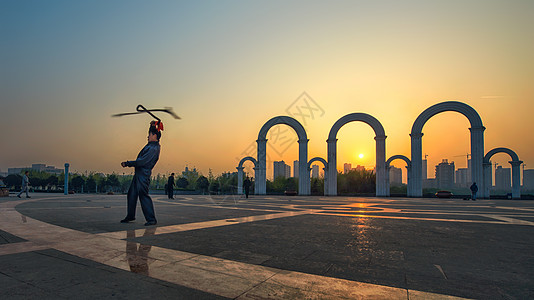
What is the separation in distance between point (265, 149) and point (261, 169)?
2725mm

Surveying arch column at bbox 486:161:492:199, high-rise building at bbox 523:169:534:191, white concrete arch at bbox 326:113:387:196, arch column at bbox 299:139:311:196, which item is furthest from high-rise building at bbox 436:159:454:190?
arch column at bbox 299:139:311:196

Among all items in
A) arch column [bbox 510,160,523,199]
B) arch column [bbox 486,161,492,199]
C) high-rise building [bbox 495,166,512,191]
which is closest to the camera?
A: arch column [bbox 486,161,492,199]

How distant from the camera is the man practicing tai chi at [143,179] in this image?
8250 mm

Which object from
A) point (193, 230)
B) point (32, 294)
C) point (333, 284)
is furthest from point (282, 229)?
point (32, 294)

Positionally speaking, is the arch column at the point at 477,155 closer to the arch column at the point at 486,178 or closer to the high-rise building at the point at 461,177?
the arch column at the point at 486,178

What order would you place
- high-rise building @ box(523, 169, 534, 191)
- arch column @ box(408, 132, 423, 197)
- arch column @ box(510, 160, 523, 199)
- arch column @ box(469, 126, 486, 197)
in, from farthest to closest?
high-rise building @ box(523, 169, 534, 191) < arch column @ box(408, 132, 423, 197) < arch column @ box(510, 160, 523, 199) < arch column @ box(469, 126, 486, 197)

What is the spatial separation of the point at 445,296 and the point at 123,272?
3696 millimetres

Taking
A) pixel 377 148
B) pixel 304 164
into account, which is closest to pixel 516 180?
pixel 377 148

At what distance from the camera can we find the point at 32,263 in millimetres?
3939

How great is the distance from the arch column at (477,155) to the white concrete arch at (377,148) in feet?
26.6

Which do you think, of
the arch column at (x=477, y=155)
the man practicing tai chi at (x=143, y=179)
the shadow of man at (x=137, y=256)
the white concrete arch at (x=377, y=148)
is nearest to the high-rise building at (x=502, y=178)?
the arch column at (x=477, y=155)

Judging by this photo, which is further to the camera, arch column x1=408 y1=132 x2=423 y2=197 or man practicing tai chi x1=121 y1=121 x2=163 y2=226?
arch column x1=408 y1=132 x2=423 y2=197

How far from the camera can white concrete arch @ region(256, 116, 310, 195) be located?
116ft

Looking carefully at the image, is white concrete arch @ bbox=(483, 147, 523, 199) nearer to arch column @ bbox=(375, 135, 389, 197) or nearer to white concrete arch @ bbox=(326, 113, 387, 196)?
arch column @ bbox=(375, 135, 389, 197)
